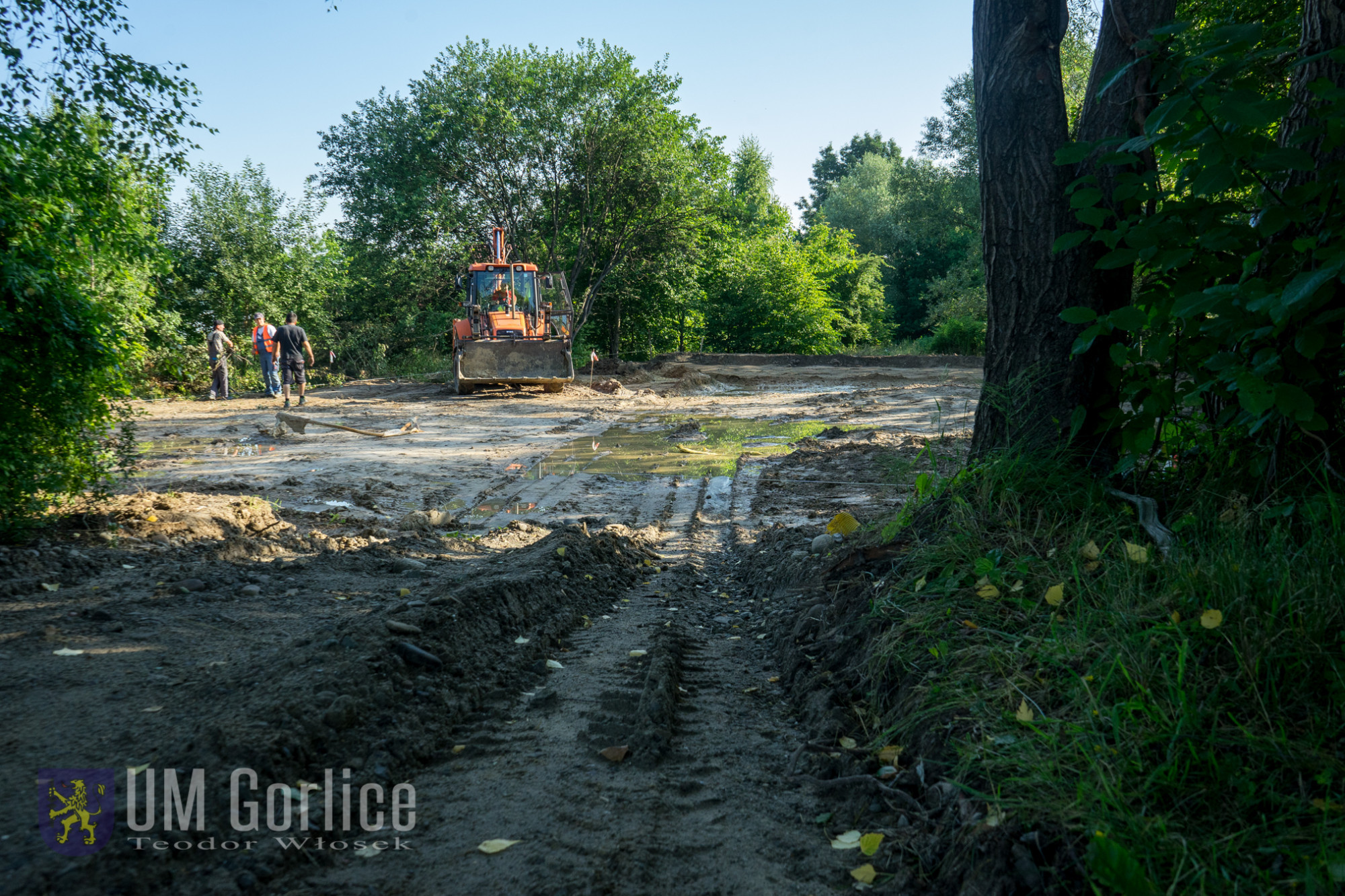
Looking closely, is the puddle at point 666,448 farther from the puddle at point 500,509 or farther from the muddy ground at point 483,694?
the muddy ground at point 483,694

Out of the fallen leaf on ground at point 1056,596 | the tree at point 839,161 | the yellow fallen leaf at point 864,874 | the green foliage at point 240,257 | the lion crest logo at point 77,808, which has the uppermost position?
the tree at point 839,161

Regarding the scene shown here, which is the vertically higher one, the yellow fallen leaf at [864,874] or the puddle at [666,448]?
the puddle at [666,448]

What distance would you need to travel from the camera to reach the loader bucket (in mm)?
19719

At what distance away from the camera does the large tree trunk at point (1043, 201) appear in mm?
4074

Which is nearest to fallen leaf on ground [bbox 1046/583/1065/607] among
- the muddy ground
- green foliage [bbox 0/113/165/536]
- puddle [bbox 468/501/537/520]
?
the muddy ground

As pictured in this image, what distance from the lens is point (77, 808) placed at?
2.41 metres

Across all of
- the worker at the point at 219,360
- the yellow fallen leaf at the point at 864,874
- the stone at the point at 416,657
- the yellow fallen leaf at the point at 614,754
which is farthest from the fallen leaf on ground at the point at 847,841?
the worker at the point at 219,360

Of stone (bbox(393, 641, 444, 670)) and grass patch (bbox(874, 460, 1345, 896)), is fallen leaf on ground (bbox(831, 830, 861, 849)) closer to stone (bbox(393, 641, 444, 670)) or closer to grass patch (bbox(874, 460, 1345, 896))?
grass patch (bbox(874, 460, 1345, 896))

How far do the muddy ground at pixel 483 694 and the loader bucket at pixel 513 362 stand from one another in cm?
1154

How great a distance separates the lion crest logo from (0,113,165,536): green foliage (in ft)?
12.9

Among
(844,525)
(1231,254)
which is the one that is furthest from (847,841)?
(844,525)

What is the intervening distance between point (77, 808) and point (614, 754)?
173cm

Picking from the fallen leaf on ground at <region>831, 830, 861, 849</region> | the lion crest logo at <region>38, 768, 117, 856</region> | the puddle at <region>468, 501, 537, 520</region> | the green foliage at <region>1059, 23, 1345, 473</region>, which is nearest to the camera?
the lion crest logo at <region>38, 768, 117, 856</region>

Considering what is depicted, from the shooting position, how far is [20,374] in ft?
18.3
